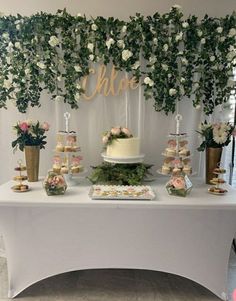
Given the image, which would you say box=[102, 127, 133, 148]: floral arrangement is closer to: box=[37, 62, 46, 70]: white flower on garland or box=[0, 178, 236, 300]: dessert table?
box=[0, 178, 236, 300]: dessert table

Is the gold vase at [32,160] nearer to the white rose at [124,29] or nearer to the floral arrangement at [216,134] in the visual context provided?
the white rose at [124,29]

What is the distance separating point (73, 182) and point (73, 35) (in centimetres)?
126

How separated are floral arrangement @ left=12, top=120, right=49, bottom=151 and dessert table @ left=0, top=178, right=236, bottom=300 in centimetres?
42

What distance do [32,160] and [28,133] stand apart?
23 cm

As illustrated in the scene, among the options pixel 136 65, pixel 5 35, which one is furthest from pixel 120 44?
pixel 5 35

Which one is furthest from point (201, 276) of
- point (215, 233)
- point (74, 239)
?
point (74, 239)

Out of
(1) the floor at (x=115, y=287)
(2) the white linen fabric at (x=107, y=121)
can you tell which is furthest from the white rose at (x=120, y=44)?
(1) the floor at (x=115, y=287)

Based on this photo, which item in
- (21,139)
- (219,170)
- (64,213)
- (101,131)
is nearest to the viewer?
(64,213)

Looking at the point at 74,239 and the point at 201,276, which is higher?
the point at 74,239

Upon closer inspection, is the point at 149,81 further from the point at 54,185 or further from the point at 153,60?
the point at 54,185

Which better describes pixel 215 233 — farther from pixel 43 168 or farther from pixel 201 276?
pixel 43 168

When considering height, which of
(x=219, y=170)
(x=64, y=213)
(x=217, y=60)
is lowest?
(x=64, y=213)

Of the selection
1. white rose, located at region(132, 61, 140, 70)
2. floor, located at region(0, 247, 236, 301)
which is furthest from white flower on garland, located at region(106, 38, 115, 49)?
floor, located at region(0, 247, 236, 301)

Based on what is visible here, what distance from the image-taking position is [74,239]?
222 cm
